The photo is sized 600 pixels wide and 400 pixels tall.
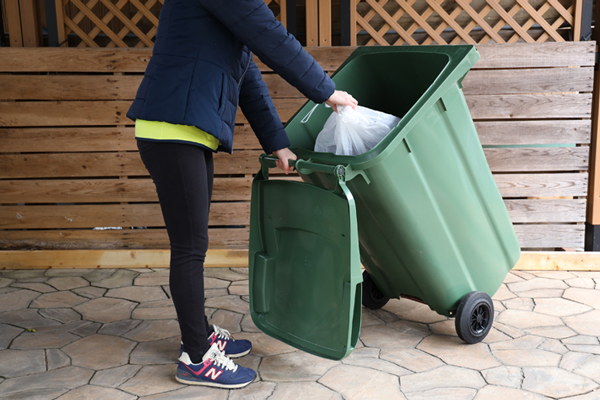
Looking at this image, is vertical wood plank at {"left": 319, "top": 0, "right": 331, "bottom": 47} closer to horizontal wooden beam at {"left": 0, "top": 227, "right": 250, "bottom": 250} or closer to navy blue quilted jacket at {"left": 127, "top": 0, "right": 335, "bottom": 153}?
horizontal wooden beam at {"left": 0, "top": 227, "right": 250, "bottom": 250}

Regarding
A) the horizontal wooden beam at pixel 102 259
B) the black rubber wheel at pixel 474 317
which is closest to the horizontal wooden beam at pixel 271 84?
the horizontal wooden beam at pixel 102 259

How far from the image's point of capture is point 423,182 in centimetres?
191

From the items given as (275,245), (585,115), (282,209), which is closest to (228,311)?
(275,245)

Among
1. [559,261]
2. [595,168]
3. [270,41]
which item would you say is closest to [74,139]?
[270,41]

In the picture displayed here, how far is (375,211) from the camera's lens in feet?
6.29

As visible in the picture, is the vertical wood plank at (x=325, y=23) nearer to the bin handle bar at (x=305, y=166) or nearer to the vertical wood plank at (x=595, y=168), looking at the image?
the bin handle bar at (x=305, y=166)

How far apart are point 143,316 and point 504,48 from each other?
2619 mm

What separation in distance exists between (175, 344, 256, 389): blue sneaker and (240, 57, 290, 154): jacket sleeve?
0.80m

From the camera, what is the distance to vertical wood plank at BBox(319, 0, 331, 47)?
128 inches

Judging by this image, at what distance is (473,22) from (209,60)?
7.19ft

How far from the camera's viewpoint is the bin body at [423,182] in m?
1.83

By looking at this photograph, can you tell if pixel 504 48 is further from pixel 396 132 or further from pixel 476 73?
pixel 396 132

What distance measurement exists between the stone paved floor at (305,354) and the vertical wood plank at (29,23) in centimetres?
156

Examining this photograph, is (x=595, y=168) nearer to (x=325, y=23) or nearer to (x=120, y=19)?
(x=325, y=23)
